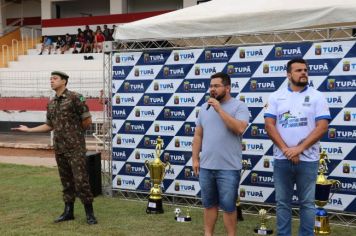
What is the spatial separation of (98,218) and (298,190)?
287cm

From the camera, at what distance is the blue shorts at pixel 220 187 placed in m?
4.68

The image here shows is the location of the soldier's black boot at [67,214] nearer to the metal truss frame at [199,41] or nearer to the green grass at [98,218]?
the green grass at [98,218]

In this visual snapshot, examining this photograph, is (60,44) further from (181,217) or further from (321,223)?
(321,223)

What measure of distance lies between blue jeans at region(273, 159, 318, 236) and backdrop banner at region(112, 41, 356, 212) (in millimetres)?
1611

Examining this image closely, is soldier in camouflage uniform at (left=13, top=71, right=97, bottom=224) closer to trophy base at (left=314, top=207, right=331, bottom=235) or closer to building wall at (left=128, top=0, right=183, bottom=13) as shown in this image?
trophy base at (left=314, top=207, right=331, bottom=235)

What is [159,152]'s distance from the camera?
6824 millimetres

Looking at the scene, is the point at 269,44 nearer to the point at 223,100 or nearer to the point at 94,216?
the point at 223,100

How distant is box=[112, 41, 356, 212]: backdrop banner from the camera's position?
5.85 metres

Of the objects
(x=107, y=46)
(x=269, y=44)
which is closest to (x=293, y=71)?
(x=269, y=44)

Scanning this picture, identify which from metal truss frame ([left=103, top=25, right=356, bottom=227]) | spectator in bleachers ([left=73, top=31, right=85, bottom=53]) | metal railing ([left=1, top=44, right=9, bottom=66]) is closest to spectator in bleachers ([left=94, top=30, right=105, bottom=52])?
spectator in bleachers ([left=73, top=31, right=85, bottom=53])

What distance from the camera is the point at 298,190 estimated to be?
4461 millimetres

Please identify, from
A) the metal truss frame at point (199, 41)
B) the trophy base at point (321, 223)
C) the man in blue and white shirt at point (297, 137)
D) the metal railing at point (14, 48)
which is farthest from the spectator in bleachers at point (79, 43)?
the man in blue and white shirt at point (297, 137)

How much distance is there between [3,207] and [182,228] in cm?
276

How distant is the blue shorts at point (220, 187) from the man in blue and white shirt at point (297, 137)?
42 cm
